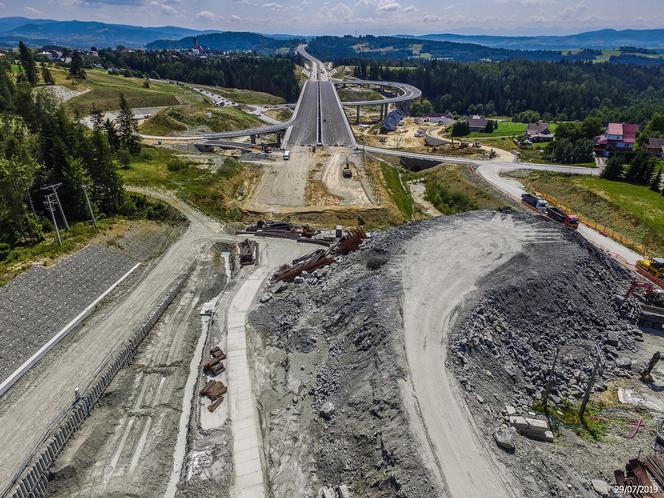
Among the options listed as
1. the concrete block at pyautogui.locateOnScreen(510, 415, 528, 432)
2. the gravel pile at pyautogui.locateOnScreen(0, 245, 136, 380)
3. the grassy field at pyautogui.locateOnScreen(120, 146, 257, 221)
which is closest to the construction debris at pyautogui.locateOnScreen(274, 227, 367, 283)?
the gravel pile at pyautogui.locateOnScreen(0, 245, 136, 380)

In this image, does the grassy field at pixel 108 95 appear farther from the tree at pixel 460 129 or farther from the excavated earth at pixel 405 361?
the excavated earth at pixel 405 361

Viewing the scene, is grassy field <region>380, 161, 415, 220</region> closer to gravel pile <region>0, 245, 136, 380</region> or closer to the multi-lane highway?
the multi-lane highway

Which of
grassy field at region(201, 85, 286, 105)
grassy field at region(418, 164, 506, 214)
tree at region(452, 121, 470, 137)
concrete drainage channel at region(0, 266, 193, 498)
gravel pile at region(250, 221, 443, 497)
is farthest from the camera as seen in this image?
grassy field at region(201, 85, 286, 105)

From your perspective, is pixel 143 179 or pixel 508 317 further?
pixel 143 179

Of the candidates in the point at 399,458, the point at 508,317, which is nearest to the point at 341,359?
the point at 399,458

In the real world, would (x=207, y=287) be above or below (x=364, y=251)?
below

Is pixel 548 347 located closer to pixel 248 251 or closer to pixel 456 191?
pixel 248 251

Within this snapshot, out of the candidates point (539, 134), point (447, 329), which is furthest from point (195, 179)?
point (539, 134)

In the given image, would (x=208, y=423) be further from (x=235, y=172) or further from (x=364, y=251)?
(x=235, y=172)
